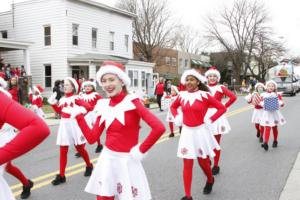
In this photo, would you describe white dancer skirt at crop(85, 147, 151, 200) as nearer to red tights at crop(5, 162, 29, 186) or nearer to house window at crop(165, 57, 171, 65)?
red tights at crop(5, 162, 29, 186)

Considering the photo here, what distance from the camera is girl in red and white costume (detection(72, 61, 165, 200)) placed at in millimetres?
3592

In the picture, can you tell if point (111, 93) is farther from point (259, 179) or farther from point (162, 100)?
point (162, 100)

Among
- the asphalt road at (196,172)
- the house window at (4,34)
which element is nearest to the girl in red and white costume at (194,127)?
the asphalt road at (196,172)

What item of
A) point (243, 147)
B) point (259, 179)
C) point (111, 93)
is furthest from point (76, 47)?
point (111, 93)

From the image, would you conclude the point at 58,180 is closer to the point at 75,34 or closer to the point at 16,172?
the point at 16,172

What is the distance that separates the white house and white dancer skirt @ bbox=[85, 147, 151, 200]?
77.2ft

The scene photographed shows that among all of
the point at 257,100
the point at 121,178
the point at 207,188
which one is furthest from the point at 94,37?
the point at 121,178

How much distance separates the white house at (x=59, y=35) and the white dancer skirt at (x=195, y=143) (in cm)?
2225

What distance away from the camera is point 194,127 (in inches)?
214

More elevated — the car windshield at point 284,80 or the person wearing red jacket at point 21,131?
the person wearing red jacket at point 21,131

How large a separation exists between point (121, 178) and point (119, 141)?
36 cm

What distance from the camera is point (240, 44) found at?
6125cm

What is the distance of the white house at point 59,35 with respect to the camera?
27344 millimetres

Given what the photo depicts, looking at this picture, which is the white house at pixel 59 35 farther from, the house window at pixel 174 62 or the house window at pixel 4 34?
the house window at pixel 174 62
